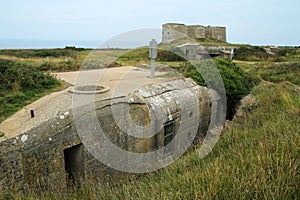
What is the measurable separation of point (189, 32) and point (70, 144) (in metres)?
32.4

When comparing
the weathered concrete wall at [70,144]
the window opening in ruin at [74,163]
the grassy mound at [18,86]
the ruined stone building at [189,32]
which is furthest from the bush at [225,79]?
the ruined stone building at [189,32]

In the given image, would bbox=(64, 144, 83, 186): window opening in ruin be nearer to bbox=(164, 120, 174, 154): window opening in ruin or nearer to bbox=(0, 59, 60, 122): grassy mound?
bbox=(0, 59, 60, 122): grassy mound

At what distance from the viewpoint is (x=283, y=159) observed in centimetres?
284

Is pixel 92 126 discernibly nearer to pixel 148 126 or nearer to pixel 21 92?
pixel 148 126

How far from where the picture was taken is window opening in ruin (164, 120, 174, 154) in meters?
7.00

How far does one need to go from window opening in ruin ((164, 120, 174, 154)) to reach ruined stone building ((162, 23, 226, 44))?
20672 mm

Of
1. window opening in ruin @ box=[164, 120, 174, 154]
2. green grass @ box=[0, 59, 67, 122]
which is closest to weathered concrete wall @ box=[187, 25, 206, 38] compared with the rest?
window opening in ruin @ box=[164, 120, 174, 154]

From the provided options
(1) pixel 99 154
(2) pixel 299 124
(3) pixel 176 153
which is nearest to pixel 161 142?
(3) pixel 176 153

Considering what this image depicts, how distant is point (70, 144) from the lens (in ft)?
16.8

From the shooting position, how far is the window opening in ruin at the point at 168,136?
7.00 meters

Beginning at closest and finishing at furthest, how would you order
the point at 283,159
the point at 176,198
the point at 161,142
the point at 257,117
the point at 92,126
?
the point at 176,198, the point at 283,159, the point at 92,126, the point at 257,117, the point at 161,142

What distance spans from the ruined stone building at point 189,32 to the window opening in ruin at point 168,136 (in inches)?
814

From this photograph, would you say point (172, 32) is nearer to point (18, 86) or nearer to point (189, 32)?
point (189, 32)

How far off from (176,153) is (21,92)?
4528 millimetres
